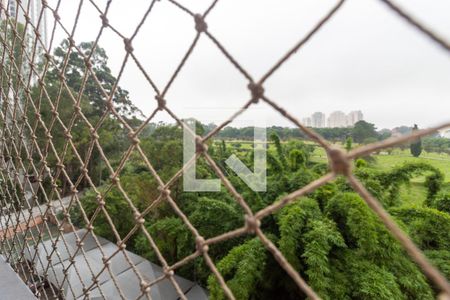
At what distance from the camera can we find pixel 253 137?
2.38 meters

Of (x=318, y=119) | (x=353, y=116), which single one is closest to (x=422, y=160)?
(x=353, y=116)

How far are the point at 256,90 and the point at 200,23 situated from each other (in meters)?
0.12

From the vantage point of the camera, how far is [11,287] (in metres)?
0.60

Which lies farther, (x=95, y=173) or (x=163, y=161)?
(x=95, y=173)

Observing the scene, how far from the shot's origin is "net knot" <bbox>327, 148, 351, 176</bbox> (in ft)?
0.74

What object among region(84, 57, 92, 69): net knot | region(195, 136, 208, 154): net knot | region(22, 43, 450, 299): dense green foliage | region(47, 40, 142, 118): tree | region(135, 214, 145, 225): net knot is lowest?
region(22, 43, 450, 299): dense green foliage

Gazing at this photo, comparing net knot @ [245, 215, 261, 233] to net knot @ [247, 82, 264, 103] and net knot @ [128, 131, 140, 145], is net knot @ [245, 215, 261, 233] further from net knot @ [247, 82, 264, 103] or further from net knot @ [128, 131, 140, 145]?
net knot @ [128, 131, 140, 145]

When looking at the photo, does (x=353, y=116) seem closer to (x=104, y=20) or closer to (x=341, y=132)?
(x=341, y=132)

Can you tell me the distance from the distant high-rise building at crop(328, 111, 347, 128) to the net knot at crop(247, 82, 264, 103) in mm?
1526

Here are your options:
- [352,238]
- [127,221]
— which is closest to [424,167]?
[352,238]

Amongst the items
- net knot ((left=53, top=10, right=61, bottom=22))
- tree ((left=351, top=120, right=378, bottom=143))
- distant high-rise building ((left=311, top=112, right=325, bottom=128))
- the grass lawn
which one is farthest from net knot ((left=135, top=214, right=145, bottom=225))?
the grass lawn

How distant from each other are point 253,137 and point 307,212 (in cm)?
75

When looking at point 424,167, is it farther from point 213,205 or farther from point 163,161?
point 163,161

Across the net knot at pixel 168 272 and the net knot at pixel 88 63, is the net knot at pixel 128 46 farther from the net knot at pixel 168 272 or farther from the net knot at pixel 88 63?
the net knot at pixel 168 272
